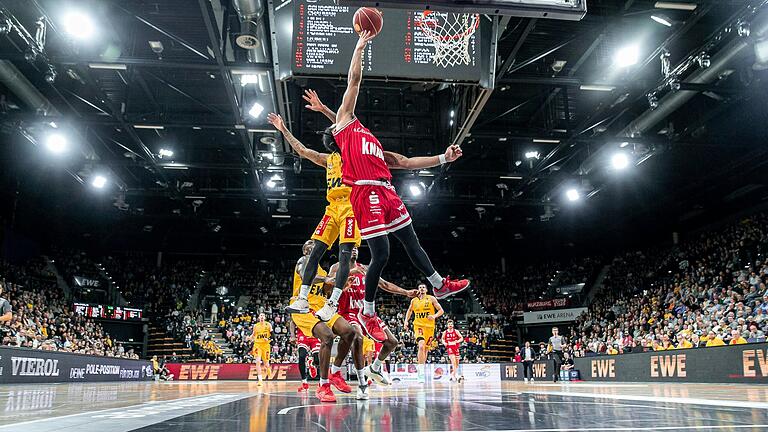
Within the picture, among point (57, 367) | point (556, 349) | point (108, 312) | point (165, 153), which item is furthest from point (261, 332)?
point (108, 312)

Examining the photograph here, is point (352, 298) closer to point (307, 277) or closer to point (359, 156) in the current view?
point (307, 277)

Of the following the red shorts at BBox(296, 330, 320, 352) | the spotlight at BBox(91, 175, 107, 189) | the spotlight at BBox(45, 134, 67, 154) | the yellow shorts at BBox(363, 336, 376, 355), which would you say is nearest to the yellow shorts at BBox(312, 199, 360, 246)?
the red shorts at BBox(296, 330, 320, 352)

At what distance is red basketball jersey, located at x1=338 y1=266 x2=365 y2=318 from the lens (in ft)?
27.4

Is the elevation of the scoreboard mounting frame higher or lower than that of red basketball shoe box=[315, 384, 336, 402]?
higher

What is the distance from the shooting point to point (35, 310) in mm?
20859

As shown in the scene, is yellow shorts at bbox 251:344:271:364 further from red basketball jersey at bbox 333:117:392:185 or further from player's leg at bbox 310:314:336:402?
red basketball jersey at bbox 333:117:392:185

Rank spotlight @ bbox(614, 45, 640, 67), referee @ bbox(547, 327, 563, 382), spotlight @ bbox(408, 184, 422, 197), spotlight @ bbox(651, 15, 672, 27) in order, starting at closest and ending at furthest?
1. spotlight @ bbox(651, 15, 672, 27)
2. spotlight @ bbox(614, 45, 640, 67)
3. referee @ bbox(547, 327, 563, 382)
4. spotlight @ bbox(408, 184, 422, 197)

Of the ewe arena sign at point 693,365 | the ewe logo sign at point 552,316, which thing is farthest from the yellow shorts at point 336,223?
the ewe logo sign at point 552,316

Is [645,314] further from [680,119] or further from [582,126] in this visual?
[582,126]

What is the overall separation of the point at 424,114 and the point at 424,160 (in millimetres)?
12031

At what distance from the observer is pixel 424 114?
Answer: 1745 cm

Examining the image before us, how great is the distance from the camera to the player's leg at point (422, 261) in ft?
17.7

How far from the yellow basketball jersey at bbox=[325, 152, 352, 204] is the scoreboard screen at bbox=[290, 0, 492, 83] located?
12.0 feet

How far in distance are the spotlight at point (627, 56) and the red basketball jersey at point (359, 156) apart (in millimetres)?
10427
